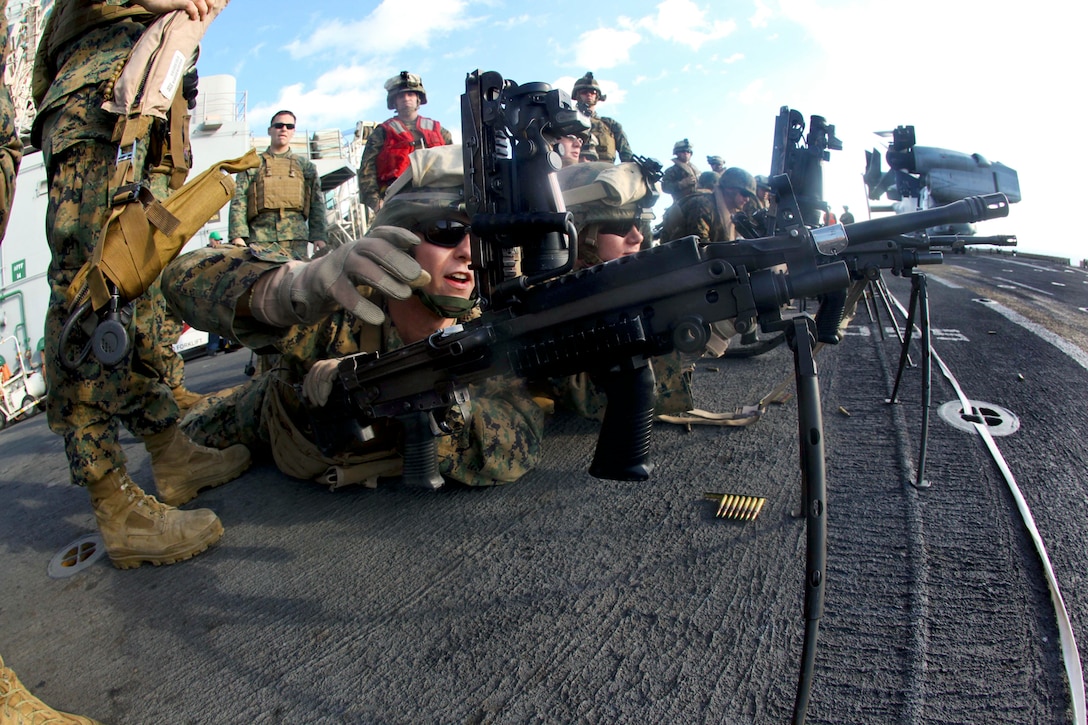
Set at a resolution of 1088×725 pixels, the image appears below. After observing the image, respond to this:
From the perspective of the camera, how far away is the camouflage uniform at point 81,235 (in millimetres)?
1890

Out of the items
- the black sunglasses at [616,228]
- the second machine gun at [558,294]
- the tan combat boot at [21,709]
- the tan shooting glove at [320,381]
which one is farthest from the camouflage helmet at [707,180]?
the tan combat boot at [21,709]

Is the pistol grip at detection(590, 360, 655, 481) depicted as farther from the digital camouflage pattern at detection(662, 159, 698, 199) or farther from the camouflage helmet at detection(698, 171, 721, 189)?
the camouflage helmet at detection(698, 171, 721, 189)

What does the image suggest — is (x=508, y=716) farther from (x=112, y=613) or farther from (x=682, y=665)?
(x=112, y=613)

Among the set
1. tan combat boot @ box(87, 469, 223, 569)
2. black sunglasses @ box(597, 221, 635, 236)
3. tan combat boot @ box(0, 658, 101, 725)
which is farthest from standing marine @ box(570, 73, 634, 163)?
tan combat boot @ box(0, 658, 101, 725)

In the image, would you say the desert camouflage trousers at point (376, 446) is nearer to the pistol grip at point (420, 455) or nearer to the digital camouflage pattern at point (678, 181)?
the pistol grip at point (420, 455)

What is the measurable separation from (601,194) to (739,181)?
3200 mm

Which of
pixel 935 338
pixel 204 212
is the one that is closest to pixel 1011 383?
pixel 935 338

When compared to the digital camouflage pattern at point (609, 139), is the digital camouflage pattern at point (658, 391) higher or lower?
lower

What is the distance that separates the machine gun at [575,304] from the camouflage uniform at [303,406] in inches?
9.3

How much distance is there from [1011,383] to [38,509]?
4.36m

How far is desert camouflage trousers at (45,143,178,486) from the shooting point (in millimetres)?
1882

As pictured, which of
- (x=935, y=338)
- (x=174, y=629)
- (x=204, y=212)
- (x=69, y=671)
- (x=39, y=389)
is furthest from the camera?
(x=39, y=389)

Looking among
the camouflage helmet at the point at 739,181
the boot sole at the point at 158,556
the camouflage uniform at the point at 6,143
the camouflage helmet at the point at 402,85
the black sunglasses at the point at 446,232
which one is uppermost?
the camouflage helmet at the point at 402,85

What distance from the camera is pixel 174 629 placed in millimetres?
1598
